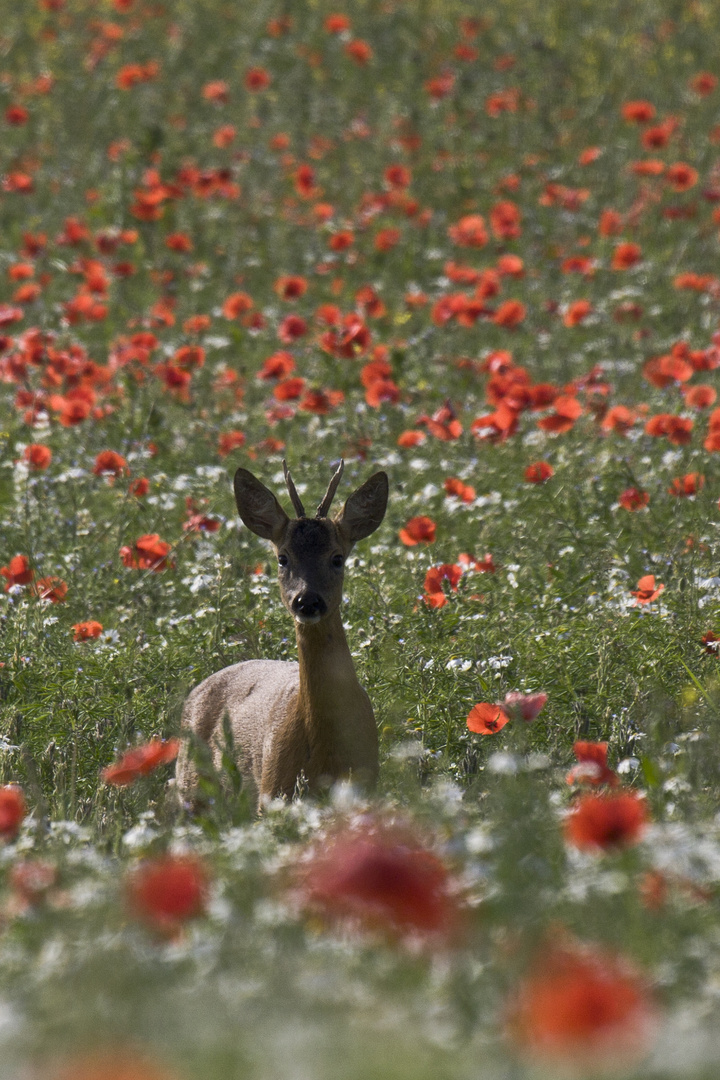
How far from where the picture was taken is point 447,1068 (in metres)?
2.31

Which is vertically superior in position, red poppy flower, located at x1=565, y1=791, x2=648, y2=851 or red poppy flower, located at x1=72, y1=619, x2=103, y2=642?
red poppy flower, located at x1=72, y1=619, x2=103, y2=642

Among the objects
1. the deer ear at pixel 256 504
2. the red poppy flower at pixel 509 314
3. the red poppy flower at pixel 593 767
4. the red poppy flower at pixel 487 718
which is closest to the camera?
the red poppy flower at pixel 593 767

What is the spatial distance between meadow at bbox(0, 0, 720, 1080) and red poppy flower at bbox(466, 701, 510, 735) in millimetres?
12

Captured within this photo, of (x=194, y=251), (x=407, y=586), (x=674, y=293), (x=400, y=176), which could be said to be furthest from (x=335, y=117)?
(x=407, y=586)

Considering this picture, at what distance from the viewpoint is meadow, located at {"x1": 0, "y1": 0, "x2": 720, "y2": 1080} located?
2.72 metres

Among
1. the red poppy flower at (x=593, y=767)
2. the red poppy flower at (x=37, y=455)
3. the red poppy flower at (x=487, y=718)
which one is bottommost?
the red poppy flower at (x=593, y=767)

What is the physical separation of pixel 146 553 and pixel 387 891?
159 inches

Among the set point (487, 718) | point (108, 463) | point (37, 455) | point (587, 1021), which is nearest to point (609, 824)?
point (587, 1021)

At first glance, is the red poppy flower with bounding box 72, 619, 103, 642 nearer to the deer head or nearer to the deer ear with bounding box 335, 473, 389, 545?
the deer head

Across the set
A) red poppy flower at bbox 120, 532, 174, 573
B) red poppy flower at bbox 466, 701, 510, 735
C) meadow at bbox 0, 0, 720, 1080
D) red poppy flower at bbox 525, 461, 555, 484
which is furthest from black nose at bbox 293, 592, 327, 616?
red poppy flower at bbox 525, 461, 555, 484

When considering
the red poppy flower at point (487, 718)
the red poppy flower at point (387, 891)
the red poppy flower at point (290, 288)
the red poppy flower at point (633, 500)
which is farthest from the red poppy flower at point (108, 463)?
the red poppy flower at point (387, 891)

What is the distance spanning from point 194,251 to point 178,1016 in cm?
1057

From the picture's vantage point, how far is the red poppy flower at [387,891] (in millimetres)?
2607

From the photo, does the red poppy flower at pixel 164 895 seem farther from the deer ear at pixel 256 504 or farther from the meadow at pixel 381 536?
the deer ear at pixel 256 504
